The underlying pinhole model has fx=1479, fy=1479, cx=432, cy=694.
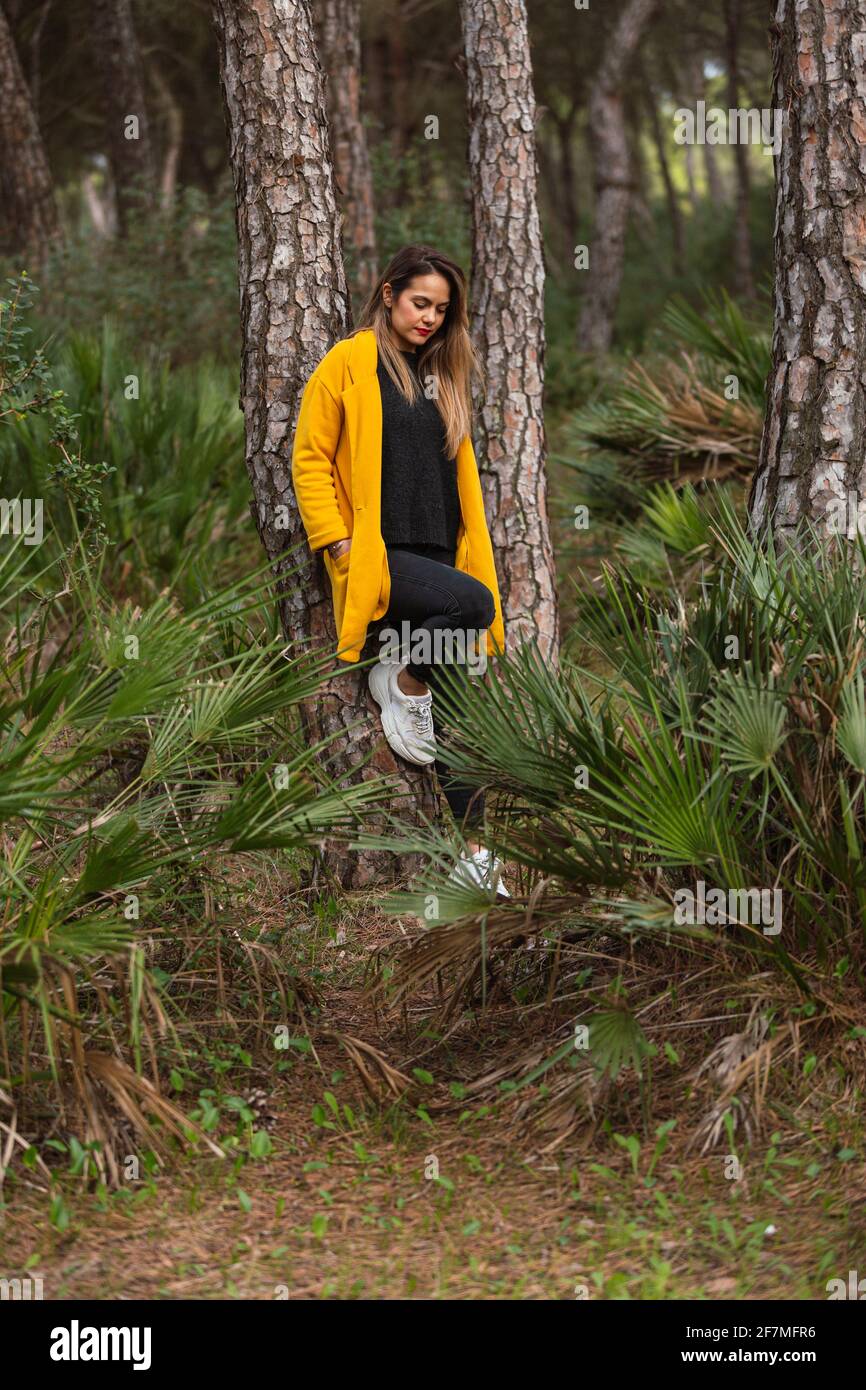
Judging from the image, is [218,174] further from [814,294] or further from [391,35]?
[814,294]

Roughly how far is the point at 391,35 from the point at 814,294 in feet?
48.9

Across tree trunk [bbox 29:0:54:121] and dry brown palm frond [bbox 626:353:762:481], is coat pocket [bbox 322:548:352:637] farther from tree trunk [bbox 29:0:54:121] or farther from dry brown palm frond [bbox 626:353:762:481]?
tree trunk [bbox 29:0:54:121]

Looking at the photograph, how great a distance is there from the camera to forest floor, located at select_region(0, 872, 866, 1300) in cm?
329

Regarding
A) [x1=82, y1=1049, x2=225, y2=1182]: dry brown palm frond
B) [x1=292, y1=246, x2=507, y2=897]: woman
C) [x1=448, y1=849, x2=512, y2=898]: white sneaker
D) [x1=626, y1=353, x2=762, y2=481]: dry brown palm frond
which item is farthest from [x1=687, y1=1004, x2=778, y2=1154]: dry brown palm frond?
[x1=626, y1=353, x2=762, y2=481]: dry brown palm frond

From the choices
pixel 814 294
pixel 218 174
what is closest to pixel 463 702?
pixel 814 294

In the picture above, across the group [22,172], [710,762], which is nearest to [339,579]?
[710,762]

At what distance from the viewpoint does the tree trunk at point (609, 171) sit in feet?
52.9

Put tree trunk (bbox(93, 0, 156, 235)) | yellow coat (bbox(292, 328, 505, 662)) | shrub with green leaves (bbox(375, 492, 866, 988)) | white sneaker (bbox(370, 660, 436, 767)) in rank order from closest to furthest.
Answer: shrub with green leaves (bbox(375, 492, 866, 988)) < yellow coat (bbox(292, 328, 505, 662)) < white sneaker (bbox(370, 660, 436, 767)) < tree trunk (bbox(93, 0, 156, 235))

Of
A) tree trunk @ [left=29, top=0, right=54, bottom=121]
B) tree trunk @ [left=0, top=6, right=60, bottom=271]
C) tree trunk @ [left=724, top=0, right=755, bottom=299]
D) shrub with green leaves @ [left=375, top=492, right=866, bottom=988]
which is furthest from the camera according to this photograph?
tree trunk @ [left=724, top=0, right=755, bottom=299]

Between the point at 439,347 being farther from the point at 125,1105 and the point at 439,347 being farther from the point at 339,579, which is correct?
the point at 125,1105

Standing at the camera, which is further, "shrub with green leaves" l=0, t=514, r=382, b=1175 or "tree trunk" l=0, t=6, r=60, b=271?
"tree trunk" l=0, t=6, r=60, b=271

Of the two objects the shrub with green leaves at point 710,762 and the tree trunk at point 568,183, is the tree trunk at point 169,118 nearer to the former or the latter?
the tree trunk at point 568,183

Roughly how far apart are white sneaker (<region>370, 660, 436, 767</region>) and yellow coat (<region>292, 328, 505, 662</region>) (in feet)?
0.76

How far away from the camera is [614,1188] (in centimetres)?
364
